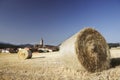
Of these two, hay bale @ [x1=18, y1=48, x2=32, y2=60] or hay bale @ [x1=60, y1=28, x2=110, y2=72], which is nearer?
hay bale @ [x1=60, y1=28, x2=110, y2=72]

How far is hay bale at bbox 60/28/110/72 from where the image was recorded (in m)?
10.0

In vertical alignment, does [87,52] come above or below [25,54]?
above

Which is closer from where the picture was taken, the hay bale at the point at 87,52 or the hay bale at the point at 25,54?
the hay bale at the point at 87,52

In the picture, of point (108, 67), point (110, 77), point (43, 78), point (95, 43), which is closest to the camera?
point (110, 77)

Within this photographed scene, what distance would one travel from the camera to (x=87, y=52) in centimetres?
1065

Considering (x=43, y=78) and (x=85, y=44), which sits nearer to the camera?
(x=43, y=78)

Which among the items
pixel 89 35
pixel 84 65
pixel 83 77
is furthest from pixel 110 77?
pixel 89 35

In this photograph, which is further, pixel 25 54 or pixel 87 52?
pixel 25 54

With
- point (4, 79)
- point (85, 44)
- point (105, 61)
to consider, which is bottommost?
point (4, 79)

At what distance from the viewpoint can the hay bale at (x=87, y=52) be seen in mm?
10031

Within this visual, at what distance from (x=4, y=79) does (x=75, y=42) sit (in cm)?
346

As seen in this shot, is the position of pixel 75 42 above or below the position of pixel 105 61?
above

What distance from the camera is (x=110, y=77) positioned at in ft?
27.2

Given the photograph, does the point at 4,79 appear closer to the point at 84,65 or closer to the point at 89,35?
the point at 84,65
